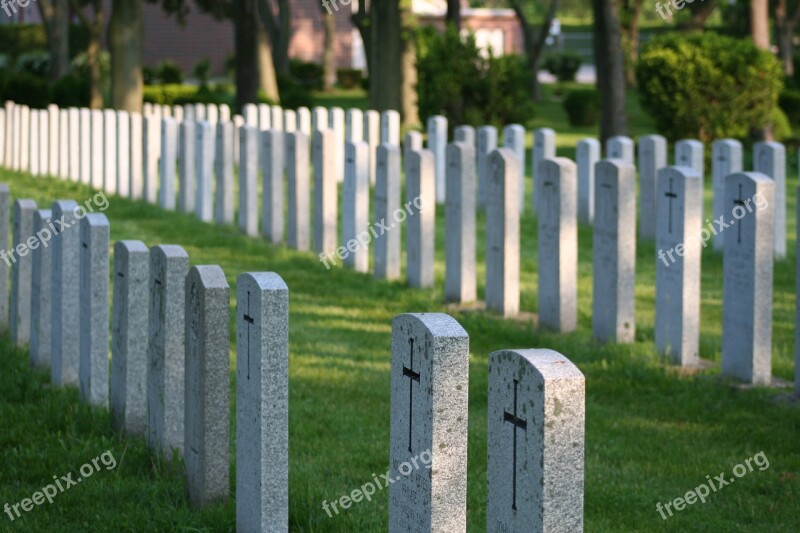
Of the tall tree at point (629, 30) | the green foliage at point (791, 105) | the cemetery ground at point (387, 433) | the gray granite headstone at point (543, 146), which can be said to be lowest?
the cemetery ground at point (387, 433)

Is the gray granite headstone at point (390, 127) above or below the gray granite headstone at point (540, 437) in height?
below

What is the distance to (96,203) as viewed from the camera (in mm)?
Answer: 14336

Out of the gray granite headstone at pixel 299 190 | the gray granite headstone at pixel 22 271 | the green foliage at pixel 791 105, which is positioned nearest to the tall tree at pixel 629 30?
the green foliage at pixel 791 105

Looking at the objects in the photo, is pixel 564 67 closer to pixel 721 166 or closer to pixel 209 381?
pixel 721 166

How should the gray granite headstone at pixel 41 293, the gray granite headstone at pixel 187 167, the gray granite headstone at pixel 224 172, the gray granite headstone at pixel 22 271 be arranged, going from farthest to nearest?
1. the gray granite headstone at pixel 187 167
2. the gray granite headstone at pixel 224 172
3. the gray granite headstone at pixel 22 271
4. the gray granite headstone at pixel 41 293

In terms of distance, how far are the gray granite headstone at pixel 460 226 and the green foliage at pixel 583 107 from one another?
21.0 meters

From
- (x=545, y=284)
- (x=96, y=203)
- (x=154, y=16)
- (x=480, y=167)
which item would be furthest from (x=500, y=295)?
(x=154, y=16)

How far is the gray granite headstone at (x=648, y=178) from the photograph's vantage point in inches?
497

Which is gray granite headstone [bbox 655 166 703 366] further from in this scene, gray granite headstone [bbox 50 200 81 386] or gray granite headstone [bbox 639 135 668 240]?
gray granite headstone [bbox 639 135 668 240]

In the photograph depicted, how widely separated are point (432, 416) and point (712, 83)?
616 inches

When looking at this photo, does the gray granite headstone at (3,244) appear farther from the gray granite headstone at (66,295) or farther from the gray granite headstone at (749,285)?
the gray granite headstone at (749,285)

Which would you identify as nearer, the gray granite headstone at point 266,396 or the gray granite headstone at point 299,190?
the gray granite headstone at point 266,396

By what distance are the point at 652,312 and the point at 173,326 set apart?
4598 millimetres

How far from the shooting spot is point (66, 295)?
634 centimetres
